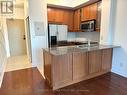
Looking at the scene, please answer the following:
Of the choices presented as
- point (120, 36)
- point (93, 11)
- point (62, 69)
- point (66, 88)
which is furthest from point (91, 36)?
point (66, 88)

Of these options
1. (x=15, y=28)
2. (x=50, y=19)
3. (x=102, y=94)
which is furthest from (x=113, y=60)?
(x=15, y=28)

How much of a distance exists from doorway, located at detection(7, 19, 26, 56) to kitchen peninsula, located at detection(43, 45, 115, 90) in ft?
12.4

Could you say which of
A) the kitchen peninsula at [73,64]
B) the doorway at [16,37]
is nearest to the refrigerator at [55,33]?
the kitchen peninsula at [73,64]

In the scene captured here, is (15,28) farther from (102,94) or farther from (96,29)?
(102,94)

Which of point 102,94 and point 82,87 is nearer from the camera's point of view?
point 102,94

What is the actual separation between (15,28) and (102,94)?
541 centimetres

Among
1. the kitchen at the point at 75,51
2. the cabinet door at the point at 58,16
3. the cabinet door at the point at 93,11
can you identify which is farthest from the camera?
the cabinet door at the point at 58,16

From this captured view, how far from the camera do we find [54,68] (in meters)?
2.35

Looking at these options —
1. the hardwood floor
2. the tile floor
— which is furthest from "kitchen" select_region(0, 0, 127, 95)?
the tile floor

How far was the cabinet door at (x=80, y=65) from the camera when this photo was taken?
8.59ft

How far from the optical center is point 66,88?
98.7 inches

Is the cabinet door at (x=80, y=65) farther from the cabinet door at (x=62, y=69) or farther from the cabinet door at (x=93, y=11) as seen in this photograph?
the cabinet door at (x=93, y=11)

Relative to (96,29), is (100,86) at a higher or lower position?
lower

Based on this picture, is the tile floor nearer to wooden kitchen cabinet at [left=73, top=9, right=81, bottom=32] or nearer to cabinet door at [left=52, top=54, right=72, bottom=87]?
cabinet door at [left=52, top=54, right=72, bottom=87]
